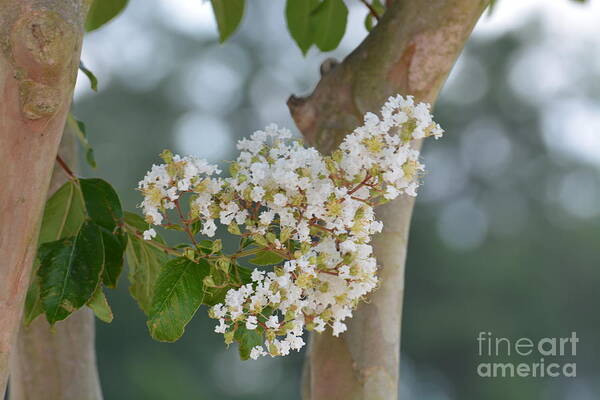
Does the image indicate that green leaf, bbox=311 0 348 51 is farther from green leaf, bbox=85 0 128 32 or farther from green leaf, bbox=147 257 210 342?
green leaf, bbox=147 257 210 342

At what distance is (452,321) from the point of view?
9.34 m

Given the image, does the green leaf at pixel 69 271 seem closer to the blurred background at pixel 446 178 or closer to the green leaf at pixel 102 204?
the green leaf at pixel 102 204

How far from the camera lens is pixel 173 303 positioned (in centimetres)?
78

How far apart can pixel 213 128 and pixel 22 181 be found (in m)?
9.13

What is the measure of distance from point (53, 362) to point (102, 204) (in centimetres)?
32

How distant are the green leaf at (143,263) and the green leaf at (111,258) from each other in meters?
0.04

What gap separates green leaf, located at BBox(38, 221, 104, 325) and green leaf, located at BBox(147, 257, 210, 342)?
12 cm

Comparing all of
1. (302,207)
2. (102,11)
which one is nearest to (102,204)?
(302,207)

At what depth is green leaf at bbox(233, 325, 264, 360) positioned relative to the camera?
0.75 m

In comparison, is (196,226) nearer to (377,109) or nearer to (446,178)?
(377,109)

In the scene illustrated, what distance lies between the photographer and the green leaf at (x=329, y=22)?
1252mm

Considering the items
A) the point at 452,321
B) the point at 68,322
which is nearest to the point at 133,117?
the point at 452,321

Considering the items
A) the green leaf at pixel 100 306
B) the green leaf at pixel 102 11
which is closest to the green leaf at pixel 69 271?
the green leaf at pixel 100 306

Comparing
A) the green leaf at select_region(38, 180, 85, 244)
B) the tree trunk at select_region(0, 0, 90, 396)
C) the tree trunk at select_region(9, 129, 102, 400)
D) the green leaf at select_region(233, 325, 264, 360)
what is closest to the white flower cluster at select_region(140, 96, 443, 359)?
the green leaf at select_region(233, 325, 264, 360)
